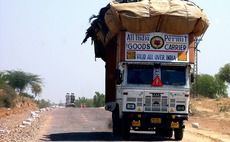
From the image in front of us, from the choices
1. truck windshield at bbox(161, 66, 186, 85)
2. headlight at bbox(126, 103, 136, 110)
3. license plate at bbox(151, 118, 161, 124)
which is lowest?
license plate at bbox(151, 118, 161, 124)

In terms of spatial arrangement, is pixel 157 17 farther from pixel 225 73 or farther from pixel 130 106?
pixel 225 73

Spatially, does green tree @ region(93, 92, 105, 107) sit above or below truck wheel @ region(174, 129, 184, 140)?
above

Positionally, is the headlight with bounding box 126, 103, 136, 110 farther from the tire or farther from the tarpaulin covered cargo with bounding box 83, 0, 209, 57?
the tire

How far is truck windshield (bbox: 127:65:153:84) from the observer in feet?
63.5

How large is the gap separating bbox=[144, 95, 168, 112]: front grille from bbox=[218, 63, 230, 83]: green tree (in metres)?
61.0

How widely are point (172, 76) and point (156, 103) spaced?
118 centimetres

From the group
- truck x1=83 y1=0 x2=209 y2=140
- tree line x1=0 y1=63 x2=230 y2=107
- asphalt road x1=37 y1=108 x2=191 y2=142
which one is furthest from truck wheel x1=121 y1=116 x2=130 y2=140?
tree line x1=0 y1=63 x2=230 y2=107

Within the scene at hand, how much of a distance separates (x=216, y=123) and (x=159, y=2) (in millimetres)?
17306

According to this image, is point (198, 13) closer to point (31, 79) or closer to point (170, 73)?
point (170, 73)

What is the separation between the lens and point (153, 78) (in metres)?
19.4

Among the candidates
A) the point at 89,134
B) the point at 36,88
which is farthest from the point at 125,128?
the point at 36,88

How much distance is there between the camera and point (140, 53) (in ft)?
62.8

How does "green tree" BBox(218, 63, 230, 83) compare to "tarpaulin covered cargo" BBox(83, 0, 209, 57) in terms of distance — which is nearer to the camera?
"tarpaulin covered cargo" BBox(83, 0, 209, 57)

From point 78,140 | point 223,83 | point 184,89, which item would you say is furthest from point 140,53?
point 223,83
